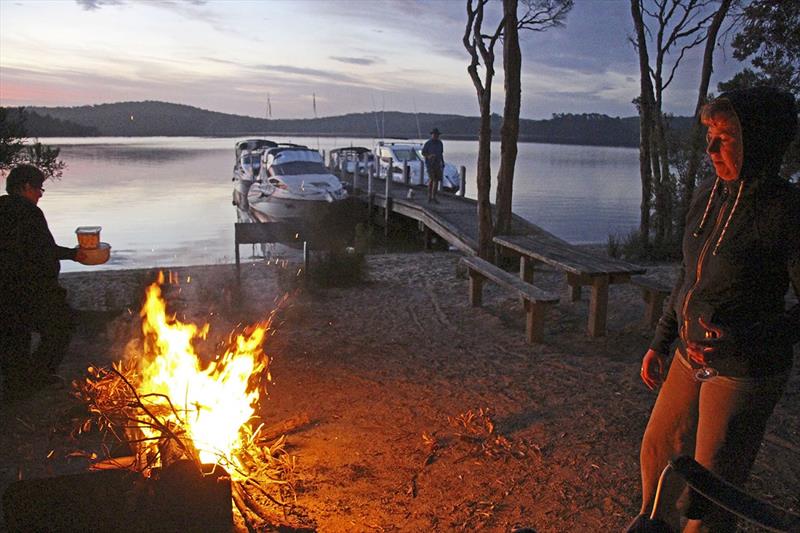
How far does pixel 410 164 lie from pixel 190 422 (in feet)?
73.0

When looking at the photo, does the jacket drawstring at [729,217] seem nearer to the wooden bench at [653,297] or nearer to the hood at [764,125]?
the hood at [764,125]

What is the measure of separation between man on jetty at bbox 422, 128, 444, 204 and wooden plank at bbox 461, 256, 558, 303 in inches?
351

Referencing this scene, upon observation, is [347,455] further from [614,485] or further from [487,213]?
[487,213]

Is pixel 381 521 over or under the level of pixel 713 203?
under

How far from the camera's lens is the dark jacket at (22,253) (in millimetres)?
4777

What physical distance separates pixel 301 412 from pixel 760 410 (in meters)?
3.38

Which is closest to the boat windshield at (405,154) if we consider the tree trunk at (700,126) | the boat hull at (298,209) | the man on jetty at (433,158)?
the boat hull at (298,209)

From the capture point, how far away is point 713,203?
2.45 m

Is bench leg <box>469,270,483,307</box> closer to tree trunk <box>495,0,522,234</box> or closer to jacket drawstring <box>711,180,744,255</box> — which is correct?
tree trunk <box>495,0,522,234</box>

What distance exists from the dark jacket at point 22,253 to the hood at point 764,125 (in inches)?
173

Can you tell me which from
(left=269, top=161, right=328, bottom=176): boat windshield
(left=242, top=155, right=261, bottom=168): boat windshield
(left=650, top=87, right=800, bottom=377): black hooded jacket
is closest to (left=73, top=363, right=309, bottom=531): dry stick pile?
(left=650, top=87, right=800, bottom=377): black hooded jacket

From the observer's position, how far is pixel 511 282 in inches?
286

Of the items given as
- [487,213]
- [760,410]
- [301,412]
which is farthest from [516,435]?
[487,213]

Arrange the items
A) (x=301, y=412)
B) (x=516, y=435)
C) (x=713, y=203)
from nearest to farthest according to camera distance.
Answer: (x=713, y=203)
(x=516, y=435)
(x=301, y=412)
